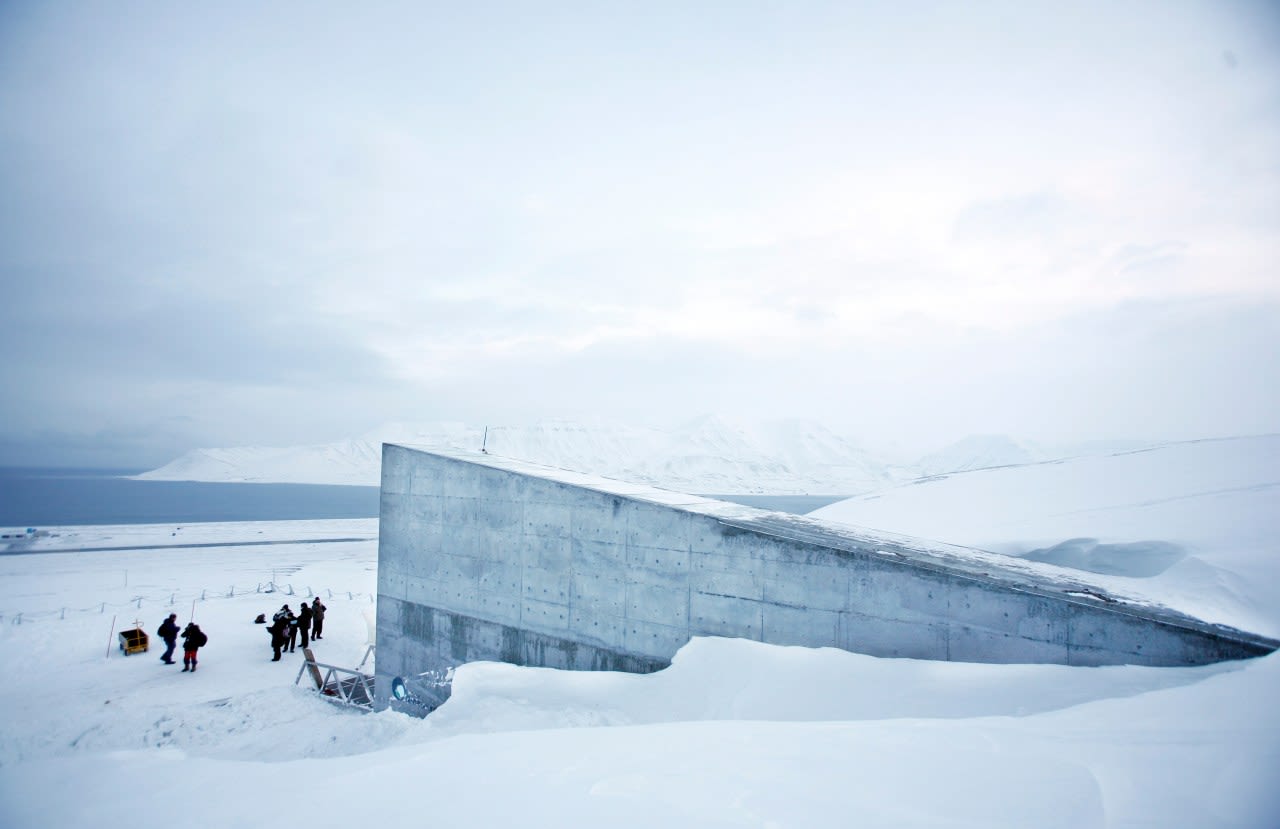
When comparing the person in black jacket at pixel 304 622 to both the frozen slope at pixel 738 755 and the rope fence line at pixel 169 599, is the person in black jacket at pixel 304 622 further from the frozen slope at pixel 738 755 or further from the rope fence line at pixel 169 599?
the rope fence line at pixel 169 599

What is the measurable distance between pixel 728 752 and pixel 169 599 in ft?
82.7

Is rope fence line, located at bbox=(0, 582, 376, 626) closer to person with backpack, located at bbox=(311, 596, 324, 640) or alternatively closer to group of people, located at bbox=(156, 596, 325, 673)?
person with backpack, located at bbox=(311, 596, 324, 640)

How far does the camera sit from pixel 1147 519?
34.6 ft

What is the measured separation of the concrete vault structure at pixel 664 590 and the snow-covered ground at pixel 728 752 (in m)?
0.52

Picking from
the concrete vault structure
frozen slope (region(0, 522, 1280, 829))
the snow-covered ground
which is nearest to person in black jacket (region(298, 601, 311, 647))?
the snow-covered ground

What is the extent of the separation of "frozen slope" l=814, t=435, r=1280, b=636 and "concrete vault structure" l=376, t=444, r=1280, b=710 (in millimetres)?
1367

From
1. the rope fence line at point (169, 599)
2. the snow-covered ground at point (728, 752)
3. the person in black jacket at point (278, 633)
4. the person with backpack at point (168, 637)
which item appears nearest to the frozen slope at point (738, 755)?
the snow-covered ground at point (728, 752)

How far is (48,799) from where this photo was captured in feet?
17.1

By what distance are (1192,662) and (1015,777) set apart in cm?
376

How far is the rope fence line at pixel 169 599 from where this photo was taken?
58.8ft

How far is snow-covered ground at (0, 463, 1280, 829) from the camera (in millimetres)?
3430

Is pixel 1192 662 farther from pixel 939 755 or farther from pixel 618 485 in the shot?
pixel 618 485

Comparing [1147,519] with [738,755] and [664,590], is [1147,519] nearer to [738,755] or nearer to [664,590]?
[664,590]

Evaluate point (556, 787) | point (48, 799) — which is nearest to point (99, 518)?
point (48, 799)
